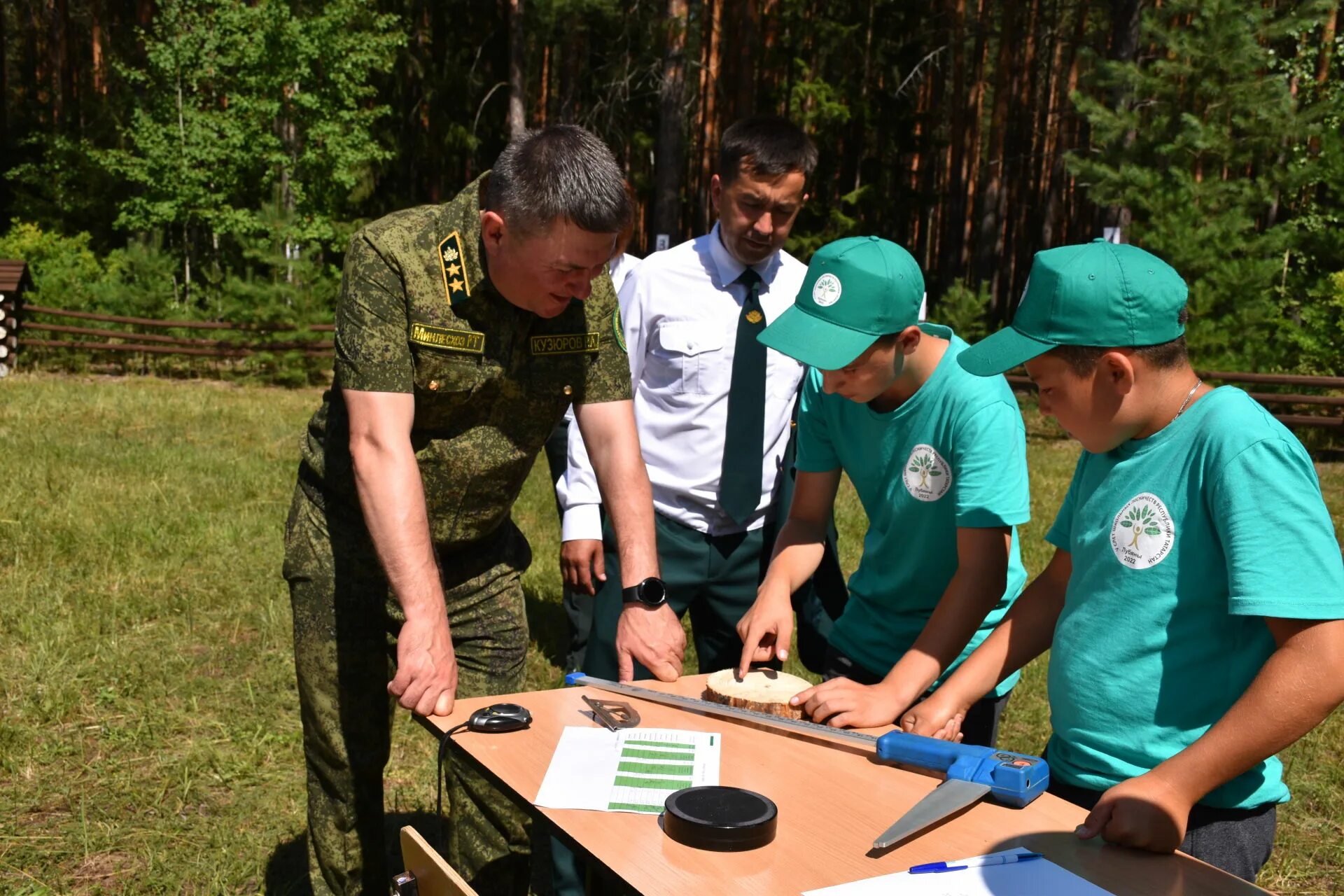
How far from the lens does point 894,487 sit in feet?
8.59

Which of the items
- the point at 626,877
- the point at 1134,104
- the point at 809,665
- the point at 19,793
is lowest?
the point at 19,793

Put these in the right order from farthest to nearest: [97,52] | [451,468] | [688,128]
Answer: [97,52] < [688,128] < [451,468]

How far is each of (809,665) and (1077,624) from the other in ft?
4.47

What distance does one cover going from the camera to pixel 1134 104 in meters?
17.0

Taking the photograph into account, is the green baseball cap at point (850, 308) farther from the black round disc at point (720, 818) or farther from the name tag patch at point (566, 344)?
the black round disc at point (720, 818)

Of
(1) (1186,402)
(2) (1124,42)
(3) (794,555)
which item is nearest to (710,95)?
(2) (1124,42)

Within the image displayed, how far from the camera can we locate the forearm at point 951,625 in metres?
2.32

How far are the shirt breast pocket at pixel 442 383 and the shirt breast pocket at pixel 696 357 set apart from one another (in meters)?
1.05

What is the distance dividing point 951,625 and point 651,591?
0.65 m

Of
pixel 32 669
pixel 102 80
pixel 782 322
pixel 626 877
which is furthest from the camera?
pixel 102 80

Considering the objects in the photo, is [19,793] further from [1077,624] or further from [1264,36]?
[1264,36]

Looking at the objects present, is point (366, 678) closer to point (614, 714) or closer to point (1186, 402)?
point (614, 714)

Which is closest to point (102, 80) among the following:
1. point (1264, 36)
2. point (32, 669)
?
point (1264, 36)

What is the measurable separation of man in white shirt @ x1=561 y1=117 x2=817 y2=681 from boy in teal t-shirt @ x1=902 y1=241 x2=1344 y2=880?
4.79ft
